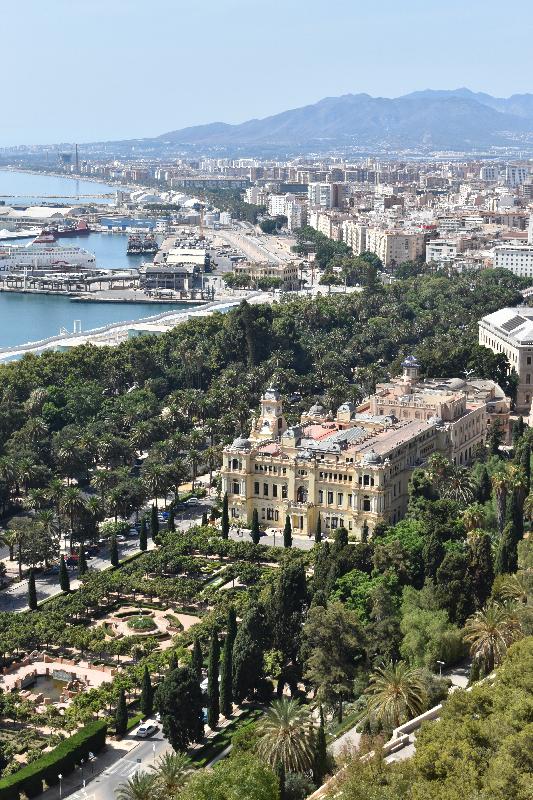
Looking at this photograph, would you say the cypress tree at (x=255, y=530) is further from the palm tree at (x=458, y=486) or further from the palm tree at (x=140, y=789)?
the palm tree at (x=140, y=789)

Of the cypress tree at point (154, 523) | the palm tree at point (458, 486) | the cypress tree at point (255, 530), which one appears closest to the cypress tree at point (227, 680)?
the cypress tree at point (255, 530)

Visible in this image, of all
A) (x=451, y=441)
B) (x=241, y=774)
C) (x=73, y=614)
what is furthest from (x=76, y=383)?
(x=241, y=774)

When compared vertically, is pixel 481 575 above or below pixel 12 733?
above

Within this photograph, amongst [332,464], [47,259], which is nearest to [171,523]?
[332,464]

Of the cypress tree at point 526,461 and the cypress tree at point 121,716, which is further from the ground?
the cypress tree at point 526,461

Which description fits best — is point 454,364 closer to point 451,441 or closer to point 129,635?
point 451,441

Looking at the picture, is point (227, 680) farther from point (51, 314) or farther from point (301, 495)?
point (51, 314)

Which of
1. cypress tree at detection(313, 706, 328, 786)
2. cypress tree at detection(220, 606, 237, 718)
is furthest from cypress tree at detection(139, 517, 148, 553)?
cypress tree at detection(313, 706, 328, 786)

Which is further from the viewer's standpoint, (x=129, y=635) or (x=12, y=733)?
(x=129, y=635)
